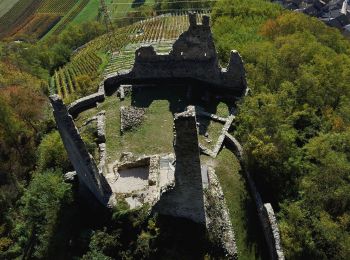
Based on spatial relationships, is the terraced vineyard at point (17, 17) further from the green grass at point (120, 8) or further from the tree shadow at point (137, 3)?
the tree shadow at point (137, 3)

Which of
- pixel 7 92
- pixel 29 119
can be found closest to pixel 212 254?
pixel 29 119

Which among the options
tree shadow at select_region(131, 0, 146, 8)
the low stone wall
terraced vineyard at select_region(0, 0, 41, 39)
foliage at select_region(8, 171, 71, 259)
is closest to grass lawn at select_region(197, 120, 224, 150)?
the low stone wall

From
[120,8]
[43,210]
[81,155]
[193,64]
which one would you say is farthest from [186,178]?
[120,8]

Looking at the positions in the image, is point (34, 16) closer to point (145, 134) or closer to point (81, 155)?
point (145, 134)

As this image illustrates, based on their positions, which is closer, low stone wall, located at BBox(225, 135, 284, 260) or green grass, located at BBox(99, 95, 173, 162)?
low stone wall, located at BBox(225, 135, 284, 260)

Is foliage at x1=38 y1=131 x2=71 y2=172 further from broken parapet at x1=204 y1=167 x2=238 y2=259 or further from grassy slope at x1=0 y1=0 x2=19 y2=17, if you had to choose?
grassy slope at x1=0 y1=0 x2=19 y2=17
